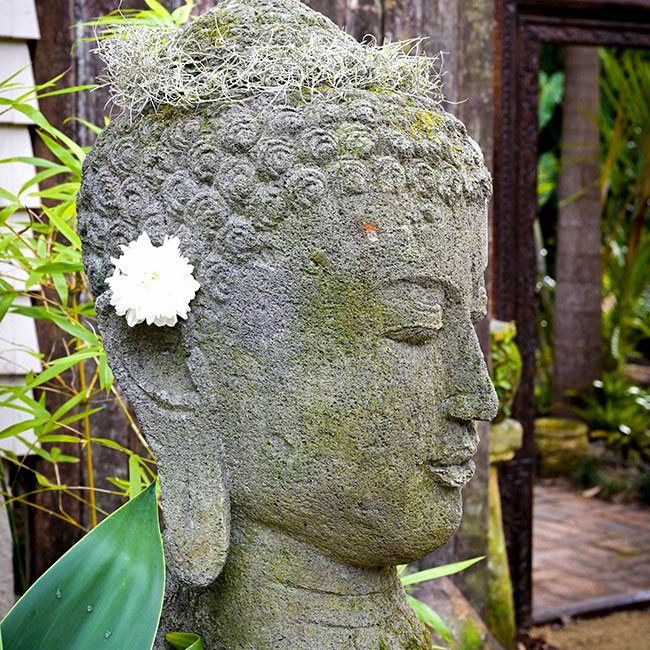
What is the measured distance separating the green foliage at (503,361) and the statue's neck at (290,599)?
1710 millimetres

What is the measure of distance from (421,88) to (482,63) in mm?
1561

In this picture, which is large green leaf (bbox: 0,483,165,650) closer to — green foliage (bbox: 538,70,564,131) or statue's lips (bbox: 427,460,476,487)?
statue's lips (bbox: 427,460,476,487)

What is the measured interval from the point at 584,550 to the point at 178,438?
14.1 feet

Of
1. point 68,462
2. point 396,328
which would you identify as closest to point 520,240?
point 68,462

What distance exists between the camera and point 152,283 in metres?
1.17

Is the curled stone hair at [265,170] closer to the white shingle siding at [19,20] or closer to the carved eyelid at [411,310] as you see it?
the carved eyelid at [411,310]

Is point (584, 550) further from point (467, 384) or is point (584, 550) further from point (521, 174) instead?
point (467, 384)

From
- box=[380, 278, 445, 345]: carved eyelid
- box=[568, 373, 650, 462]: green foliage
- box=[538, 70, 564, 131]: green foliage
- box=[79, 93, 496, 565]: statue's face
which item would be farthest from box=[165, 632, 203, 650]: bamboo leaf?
box=[538, 70, 564, 131]: green foliage

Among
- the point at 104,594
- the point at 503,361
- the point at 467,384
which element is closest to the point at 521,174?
the point at 503,361

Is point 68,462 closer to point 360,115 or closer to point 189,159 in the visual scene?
point 189,159

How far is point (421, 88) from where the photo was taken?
1.32 m

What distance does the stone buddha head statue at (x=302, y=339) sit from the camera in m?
1.16

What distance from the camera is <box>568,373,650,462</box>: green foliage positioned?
668 cm

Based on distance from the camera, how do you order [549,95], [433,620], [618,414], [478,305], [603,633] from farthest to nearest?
[549,95] → [618,414] → [603,633] → [433,620] → [478,305]
